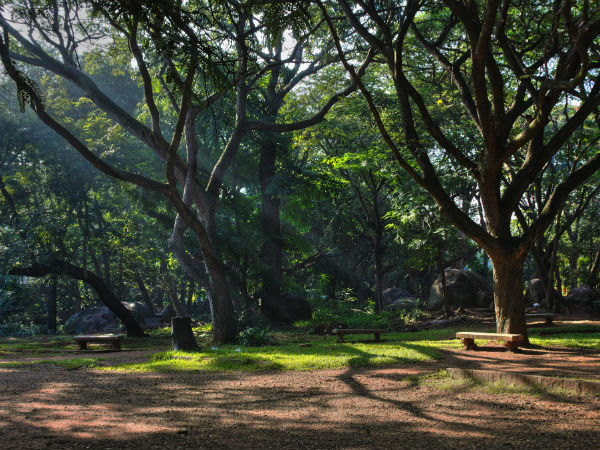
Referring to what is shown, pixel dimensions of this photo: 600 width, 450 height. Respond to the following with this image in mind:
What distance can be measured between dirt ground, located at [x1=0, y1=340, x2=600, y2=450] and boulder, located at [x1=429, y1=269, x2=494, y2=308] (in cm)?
1577

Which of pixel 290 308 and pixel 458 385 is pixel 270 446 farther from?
pixel 290 308

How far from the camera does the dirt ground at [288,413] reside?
14.7ft

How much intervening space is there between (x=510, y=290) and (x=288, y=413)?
6.78 metres

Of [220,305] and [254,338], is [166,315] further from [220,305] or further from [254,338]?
[254,338]

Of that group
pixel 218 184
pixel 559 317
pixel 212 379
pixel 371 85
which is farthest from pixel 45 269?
pixel 559 317

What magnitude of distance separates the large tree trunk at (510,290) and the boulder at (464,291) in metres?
13.2

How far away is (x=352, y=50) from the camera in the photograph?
16641 mm

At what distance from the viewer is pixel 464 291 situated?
2409 cm

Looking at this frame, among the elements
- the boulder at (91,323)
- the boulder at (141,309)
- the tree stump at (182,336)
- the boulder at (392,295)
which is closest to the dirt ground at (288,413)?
the tree stump at (182,336)

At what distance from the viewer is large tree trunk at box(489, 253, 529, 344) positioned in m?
10.5

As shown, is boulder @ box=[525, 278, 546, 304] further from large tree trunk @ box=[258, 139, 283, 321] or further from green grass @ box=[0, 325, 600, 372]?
large tree trunk @ box=[258, 139, 283, 321]

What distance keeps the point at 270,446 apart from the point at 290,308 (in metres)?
19.1

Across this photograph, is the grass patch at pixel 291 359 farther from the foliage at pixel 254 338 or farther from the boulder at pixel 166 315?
the boulder at pixel 166 315

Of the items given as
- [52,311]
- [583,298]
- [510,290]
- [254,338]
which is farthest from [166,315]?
[510,290]
